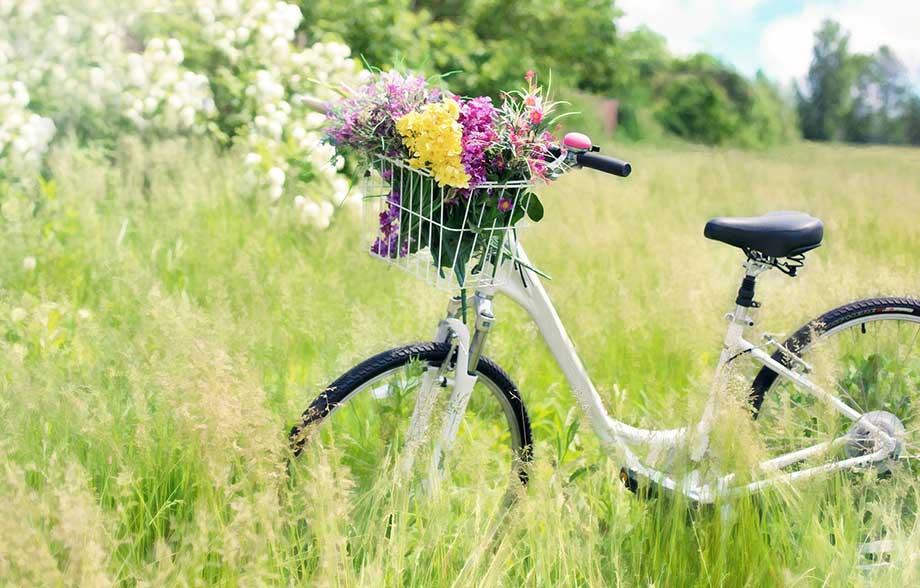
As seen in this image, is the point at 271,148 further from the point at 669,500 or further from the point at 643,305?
the point at 669,500

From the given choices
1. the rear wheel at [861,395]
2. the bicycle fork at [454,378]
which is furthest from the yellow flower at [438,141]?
the rear wheel at [861,395]

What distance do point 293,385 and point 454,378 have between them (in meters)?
0.64

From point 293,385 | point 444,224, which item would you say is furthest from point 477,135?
point 293,385

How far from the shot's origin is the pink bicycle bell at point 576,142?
2.42 m

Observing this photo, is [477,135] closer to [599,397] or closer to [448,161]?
[448,161]

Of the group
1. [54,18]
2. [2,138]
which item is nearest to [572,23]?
[54,18]

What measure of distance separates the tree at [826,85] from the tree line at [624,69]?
20 mm

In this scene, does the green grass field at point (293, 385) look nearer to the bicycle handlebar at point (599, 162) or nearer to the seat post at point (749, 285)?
the seat post at point (749, 285)

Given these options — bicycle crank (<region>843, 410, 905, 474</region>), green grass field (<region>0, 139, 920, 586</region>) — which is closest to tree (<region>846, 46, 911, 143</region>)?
green grass field (<region>0, 139, 920, 586</region>)

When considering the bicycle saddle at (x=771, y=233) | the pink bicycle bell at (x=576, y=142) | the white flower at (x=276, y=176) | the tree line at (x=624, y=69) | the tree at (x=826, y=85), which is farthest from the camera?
the tree at (x=826, y=85)

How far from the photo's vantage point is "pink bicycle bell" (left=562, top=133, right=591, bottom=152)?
95.3 inches

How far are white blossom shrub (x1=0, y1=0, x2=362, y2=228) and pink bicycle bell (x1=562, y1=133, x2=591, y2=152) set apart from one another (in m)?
3.16

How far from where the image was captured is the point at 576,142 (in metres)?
2.43

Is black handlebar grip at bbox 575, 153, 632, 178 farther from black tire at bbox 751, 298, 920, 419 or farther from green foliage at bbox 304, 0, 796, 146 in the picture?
green foliage at bbox 304, 0, 796, 146
